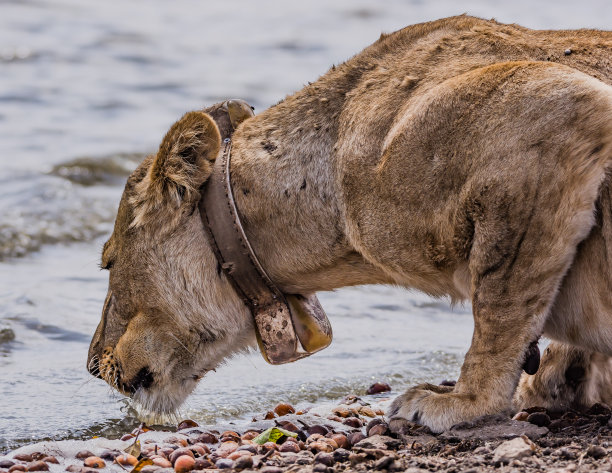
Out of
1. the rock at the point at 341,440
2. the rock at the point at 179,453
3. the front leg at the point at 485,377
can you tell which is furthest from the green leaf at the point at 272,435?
the front leg at the point at 485,377

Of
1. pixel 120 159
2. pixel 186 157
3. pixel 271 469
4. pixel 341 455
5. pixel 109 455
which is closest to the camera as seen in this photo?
pixel 271 469

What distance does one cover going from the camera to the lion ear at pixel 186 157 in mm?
4633

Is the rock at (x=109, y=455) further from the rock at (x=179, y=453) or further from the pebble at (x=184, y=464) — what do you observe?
the pebble at (x=184, y=464)

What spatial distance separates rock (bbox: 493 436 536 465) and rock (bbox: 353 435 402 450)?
0.50 metres

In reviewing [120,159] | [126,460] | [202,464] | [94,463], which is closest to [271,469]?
[202,464]

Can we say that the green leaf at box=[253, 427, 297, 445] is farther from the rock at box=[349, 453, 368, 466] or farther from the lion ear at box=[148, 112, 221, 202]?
the lion ear at box=[148, 112, 221, 202]

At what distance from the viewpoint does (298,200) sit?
4.67 meters

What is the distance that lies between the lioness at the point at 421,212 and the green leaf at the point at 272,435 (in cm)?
50

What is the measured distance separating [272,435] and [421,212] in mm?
1230

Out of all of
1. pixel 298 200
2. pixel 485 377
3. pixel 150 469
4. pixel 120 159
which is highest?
pixel 120 159

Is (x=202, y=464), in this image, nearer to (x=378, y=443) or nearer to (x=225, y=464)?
(x=225, y=464)

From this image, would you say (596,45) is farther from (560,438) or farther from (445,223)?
(560,438)

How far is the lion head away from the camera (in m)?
4.69

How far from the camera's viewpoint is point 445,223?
164 inches
